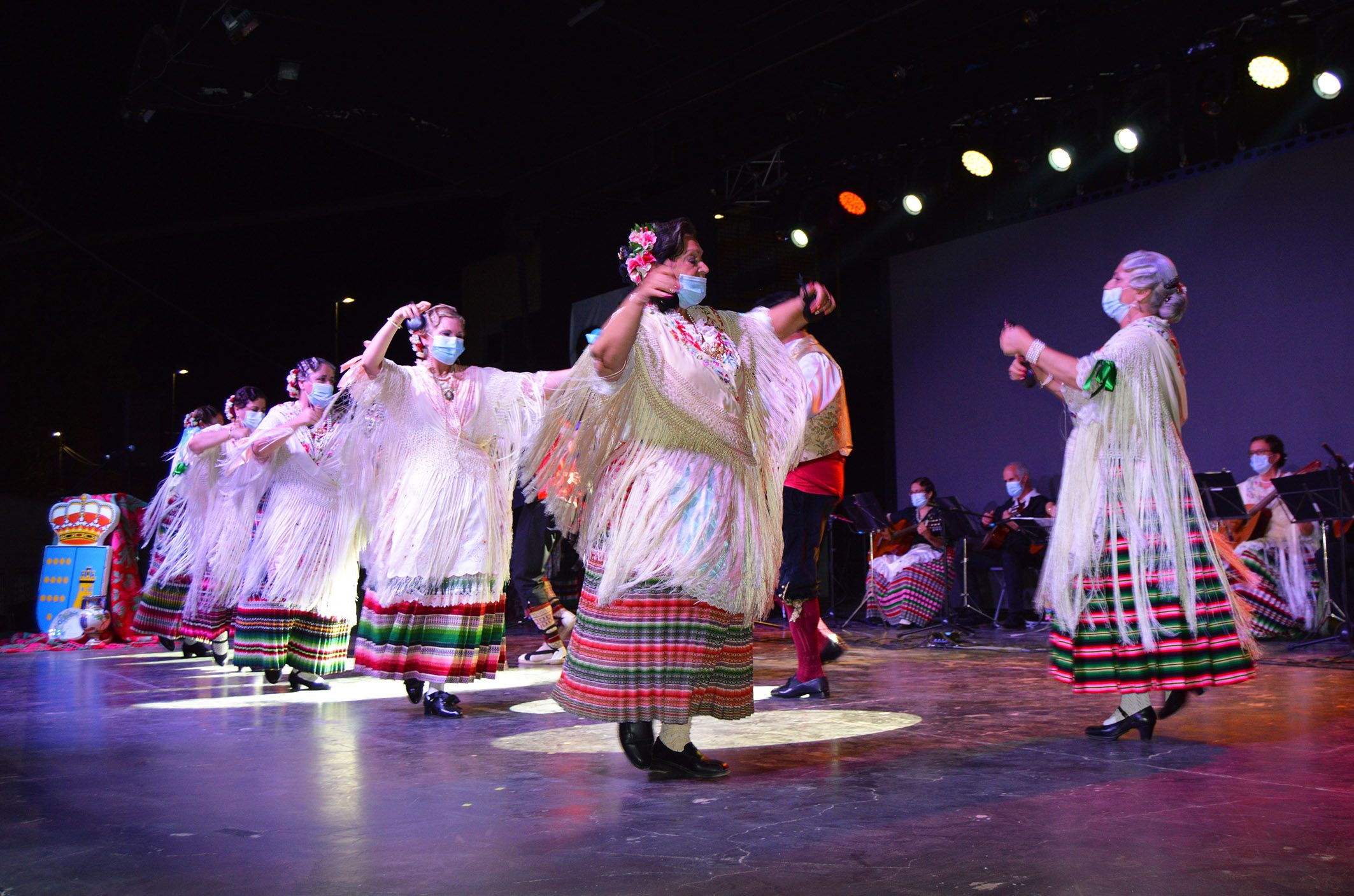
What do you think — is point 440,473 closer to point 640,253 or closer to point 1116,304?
point 640,253

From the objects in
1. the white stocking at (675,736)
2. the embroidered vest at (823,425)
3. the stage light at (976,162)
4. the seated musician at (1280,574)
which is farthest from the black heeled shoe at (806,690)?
the stage light at (976,162)

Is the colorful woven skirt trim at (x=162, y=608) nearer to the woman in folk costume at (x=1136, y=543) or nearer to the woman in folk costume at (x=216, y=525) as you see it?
the woman in folk costume at (x=216, y=525)

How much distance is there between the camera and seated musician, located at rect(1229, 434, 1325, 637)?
25.0ft

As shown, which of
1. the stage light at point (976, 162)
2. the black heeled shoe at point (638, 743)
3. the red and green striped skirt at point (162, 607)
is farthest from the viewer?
the stage light at point (976, 162)

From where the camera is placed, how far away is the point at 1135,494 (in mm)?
3643

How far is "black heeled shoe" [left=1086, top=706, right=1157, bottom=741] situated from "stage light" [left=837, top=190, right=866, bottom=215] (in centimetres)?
722

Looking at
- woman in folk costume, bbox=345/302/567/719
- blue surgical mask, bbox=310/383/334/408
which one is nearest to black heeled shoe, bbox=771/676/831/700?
woman in folk costume, bbox=345/302/567/719

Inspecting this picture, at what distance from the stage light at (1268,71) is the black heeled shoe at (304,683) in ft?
22.7

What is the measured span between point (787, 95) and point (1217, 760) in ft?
23.2

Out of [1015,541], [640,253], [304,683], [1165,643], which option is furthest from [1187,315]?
[640,253]

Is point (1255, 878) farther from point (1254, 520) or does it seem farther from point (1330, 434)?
point (1330, 434)

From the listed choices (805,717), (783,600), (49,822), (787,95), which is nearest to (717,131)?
(787,95)

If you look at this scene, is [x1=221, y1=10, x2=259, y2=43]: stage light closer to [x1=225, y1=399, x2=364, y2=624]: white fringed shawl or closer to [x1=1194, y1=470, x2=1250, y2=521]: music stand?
[x1=225, y1=399, x2=364, y2=624]: white fringed shawl

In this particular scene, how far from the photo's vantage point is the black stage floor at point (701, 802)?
2152 mm
